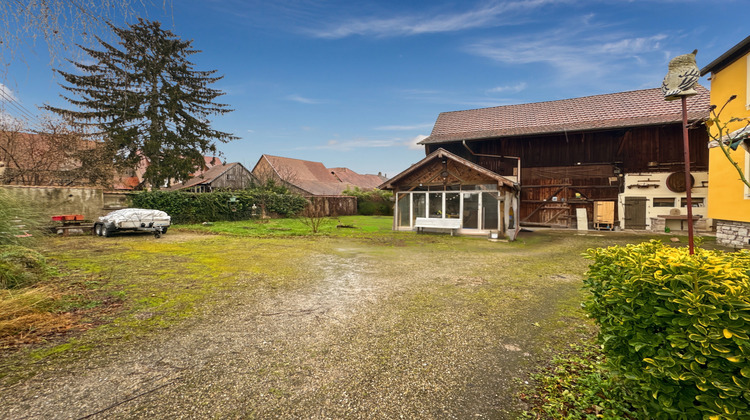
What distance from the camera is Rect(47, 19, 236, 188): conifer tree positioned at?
A: 21.4 metres

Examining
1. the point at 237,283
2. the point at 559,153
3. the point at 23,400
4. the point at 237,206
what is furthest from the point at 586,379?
the point at 237,206

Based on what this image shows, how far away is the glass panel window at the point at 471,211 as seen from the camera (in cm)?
1438

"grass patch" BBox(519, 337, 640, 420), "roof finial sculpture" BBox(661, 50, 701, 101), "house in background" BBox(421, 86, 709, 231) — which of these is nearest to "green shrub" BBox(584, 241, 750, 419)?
"grass patch" BBox(519, 337, 640, 420)

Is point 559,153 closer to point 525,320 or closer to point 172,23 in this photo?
point 525,320

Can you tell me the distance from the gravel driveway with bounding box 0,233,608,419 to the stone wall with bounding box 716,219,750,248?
29.2 feet

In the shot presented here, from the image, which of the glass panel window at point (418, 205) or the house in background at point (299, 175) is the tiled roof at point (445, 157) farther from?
the house in background at point (299, 175)

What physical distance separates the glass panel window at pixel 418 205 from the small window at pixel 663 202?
41.9 ft

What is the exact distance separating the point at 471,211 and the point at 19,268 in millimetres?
14086

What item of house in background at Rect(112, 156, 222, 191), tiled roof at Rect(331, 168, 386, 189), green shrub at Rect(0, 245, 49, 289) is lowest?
green shrub at Rect(0, 245, 49, 289)

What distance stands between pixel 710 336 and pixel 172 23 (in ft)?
14.9

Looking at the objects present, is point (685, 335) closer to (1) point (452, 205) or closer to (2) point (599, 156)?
(1) point (452, 205)

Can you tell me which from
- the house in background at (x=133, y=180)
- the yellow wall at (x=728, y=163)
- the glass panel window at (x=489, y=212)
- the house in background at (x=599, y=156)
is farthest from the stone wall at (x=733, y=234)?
the house in background at (x=133, y=180)

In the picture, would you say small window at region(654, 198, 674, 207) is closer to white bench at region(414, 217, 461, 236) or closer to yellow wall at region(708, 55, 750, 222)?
yellow wall at region(708, 55, 750, 222)

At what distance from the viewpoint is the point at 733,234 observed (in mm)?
10094
